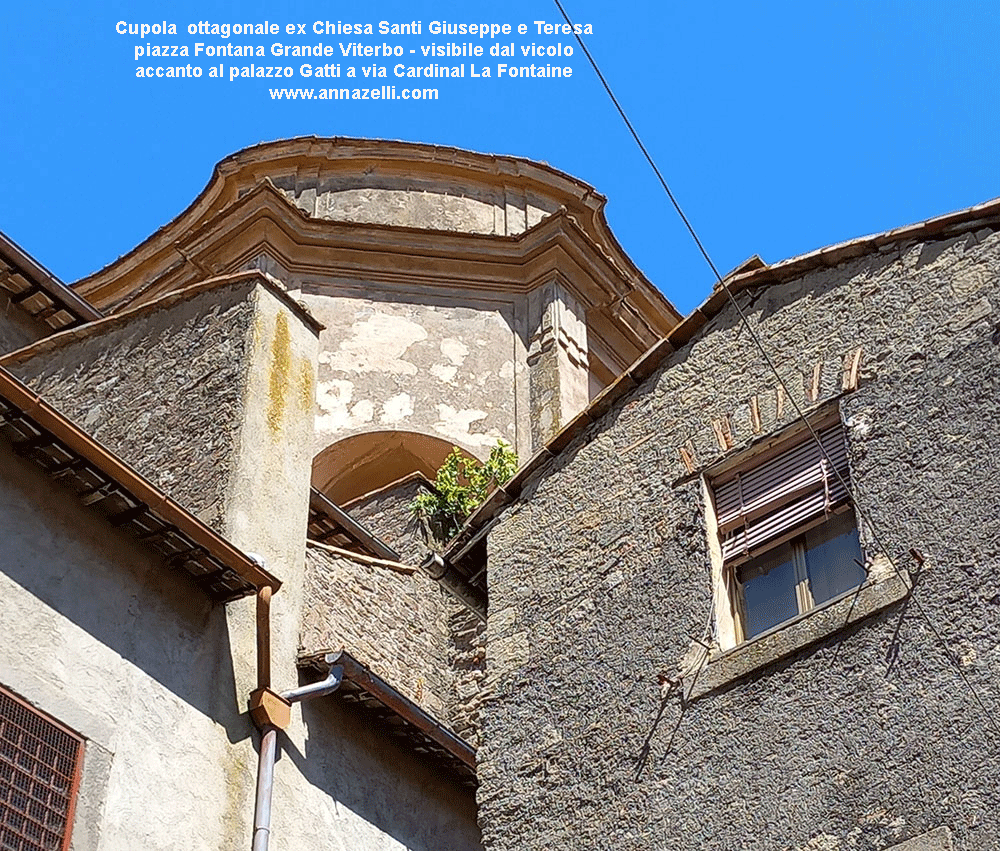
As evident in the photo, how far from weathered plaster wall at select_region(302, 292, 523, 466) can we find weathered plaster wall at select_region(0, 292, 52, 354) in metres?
4.33

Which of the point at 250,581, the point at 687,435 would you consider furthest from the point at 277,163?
the point at 687,435

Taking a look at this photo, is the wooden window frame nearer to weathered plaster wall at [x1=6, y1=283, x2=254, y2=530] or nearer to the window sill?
the window sill

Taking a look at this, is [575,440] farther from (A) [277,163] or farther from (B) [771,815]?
(A) [277,163]

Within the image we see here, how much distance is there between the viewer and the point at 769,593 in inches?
308

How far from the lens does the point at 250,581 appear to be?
388 inches

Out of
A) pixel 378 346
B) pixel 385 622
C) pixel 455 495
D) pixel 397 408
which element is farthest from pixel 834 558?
pixel 378 346

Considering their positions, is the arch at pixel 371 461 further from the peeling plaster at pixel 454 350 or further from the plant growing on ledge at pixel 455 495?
the plant growing on ledge at pixel 455 495

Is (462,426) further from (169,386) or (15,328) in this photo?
(169,386)

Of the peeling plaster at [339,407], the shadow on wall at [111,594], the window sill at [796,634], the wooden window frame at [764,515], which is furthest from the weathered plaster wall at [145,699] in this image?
the peeling plaster at [339,407]

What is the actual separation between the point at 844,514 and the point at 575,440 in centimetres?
189

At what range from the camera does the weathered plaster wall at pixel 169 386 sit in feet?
35.9

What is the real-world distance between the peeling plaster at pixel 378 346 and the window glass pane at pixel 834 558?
37.2 ft

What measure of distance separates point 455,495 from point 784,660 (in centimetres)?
855

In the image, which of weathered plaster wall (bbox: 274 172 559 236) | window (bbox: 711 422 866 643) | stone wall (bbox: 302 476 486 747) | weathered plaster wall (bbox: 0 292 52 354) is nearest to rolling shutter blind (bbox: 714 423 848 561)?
window (bbox: 711 422 866 643)
